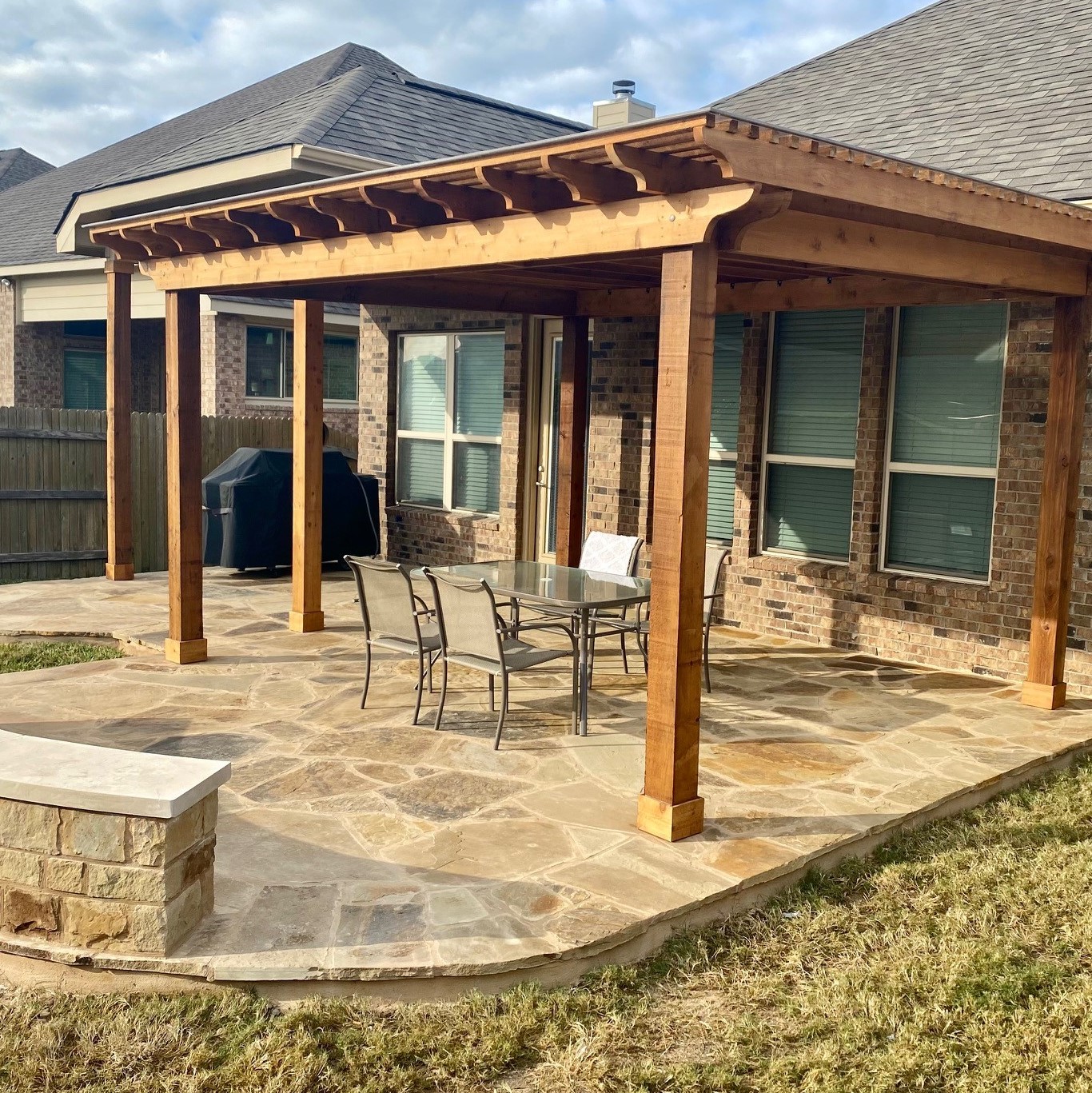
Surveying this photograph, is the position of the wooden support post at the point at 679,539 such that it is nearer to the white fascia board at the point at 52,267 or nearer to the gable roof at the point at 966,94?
the gable roof at the point at 966,94

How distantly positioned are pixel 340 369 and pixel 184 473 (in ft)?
37.7

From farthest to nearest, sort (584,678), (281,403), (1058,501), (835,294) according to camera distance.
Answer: (281,403) < (835,294) < (1058,501) < (584,678)

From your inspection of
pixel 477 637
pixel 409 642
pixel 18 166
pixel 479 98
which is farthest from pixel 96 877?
pixel 18 166

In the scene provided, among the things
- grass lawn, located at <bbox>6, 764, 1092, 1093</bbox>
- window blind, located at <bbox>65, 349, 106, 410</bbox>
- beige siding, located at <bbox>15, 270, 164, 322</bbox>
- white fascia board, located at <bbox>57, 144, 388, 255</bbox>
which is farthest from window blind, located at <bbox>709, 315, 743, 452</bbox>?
window blind, located at <bbox>65, 349, 106, 410</bbox>

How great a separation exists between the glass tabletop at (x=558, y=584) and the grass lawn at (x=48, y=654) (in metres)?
2.79

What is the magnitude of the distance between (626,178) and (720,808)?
2.71 metres

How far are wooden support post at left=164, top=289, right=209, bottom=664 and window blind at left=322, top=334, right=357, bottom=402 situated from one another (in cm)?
1087

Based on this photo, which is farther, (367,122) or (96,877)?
(367,122)

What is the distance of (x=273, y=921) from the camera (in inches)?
150

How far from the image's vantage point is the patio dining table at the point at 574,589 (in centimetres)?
604

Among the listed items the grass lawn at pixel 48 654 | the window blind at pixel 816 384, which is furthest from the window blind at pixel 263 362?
the window blind at pixel 816 384

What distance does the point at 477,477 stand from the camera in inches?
444

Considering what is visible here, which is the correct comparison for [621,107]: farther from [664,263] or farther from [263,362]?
[664,263]

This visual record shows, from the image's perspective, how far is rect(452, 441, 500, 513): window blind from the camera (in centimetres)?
1109
